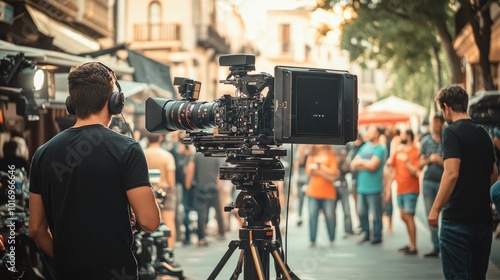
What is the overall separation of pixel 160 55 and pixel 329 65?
1938 inches

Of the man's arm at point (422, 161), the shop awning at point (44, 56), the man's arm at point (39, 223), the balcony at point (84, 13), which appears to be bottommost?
the man's arm at point (422, 161)

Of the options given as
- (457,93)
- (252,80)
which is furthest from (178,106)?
(457,93)

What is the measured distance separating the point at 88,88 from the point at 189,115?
2.47 m

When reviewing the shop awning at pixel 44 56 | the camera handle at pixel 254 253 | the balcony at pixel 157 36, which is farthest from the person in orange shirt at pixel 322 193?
the balcony at pixel 157 36

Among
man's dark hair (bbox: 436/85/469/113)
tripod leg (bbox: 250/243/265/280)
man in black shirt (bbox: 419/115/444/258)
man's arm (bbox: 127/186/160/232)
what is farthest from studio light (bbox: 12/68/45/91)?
man in black shirt (bbox: 419/115/444/258)

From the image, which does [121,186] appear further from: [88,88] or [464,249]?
[464,249]

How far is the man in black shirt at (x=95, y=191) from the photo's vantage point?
4.78m

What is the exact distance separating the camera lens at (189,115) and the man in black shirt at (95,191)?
2.39 metres

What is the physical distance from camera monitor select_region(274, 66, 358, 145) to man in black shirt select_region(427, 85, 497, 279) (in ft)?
2.46

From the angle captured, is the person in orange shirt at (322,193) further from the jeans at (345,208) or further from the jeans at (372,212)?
the jeans at (345,208)

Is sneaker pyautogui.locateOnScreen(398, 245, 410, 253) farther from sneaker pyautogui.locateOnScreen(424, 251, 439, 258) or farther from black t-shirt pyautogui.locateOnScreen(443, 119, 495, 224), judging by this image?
black t-shirt pyautogui.locateOnScreen(443, 119, 495, 224)

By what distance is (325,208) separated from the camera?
15.3 m

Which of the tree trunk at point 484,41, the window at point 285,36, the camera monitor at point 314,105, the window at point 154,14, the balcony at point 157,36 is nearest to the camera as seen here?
the camera monitor at point 314,105

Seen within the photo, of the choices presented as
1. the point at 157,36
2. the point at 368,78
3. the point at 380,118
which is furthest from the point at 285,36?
the point at 380,118
